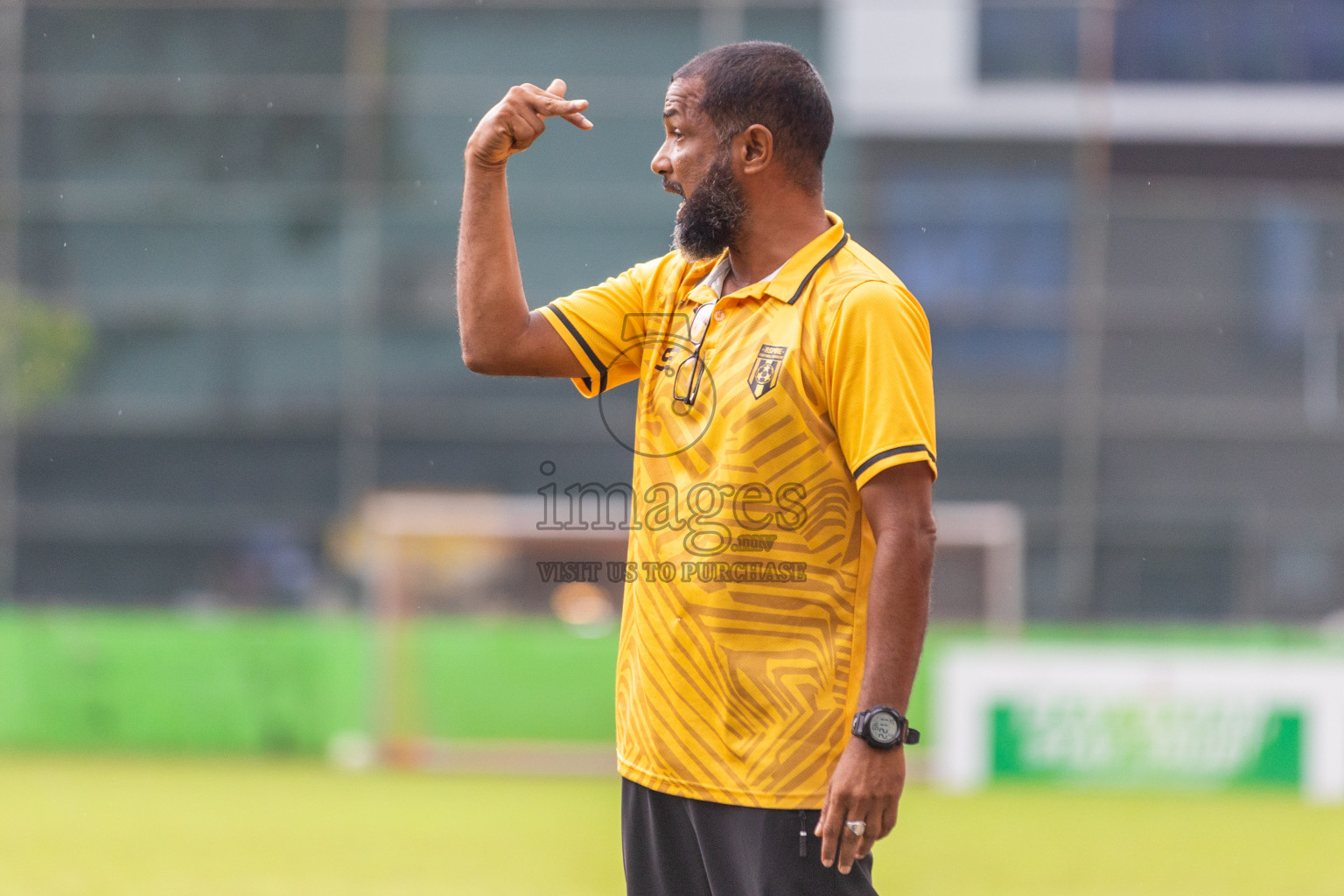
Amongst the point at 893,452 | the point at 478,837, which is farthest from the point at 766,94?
the point at 478,837

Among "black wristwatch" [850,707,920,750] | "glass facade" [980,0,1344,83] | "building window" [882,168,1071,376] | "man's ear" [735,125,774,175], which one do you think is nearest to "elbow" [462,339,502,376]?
"man's ear" [735,125,774,175]

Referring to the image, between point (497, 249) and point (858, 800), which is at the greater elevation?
point (497, 249)

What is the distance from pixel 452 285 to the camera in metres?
18.4

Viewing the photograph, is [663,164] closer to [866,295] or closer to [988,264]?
[866,295]

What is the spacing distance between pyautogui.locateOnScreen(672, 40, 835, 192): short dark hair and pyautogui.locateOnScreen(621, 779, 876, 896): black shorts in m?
1.03

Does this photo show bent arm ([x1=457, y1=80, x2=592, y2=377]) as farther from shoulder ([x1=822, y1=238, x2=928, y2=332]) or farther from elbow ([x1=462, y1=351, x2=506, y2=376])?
shoulder ([x1=822, y1=238, x2=928, y2=332])

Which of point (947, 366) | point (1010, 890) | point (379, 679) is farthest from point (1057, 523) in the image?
point (1010, 890)

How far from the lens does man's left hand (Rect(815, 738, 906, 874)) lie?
2.28 metres

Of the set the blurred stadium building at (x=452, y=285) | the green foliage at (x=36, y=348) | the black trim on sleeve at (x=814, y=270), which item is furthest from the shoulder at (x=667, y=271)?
the green foliage at (x=36, y=348)

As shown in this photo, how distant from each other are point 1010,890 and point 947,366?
11.6 metres

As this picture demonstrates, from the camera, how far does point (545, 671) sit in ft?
41.4

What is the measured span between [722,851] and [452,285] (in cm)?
1635

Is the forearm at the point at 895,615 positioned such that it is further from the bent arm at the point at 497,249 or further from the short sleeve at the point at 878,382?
the bent arm at the point at 497,249

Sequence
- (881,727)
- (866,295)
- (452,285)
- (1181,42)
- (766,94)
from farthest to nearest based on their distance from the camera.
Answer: (1181,42), (452,285), (766,94), (866,295), (881,727)
